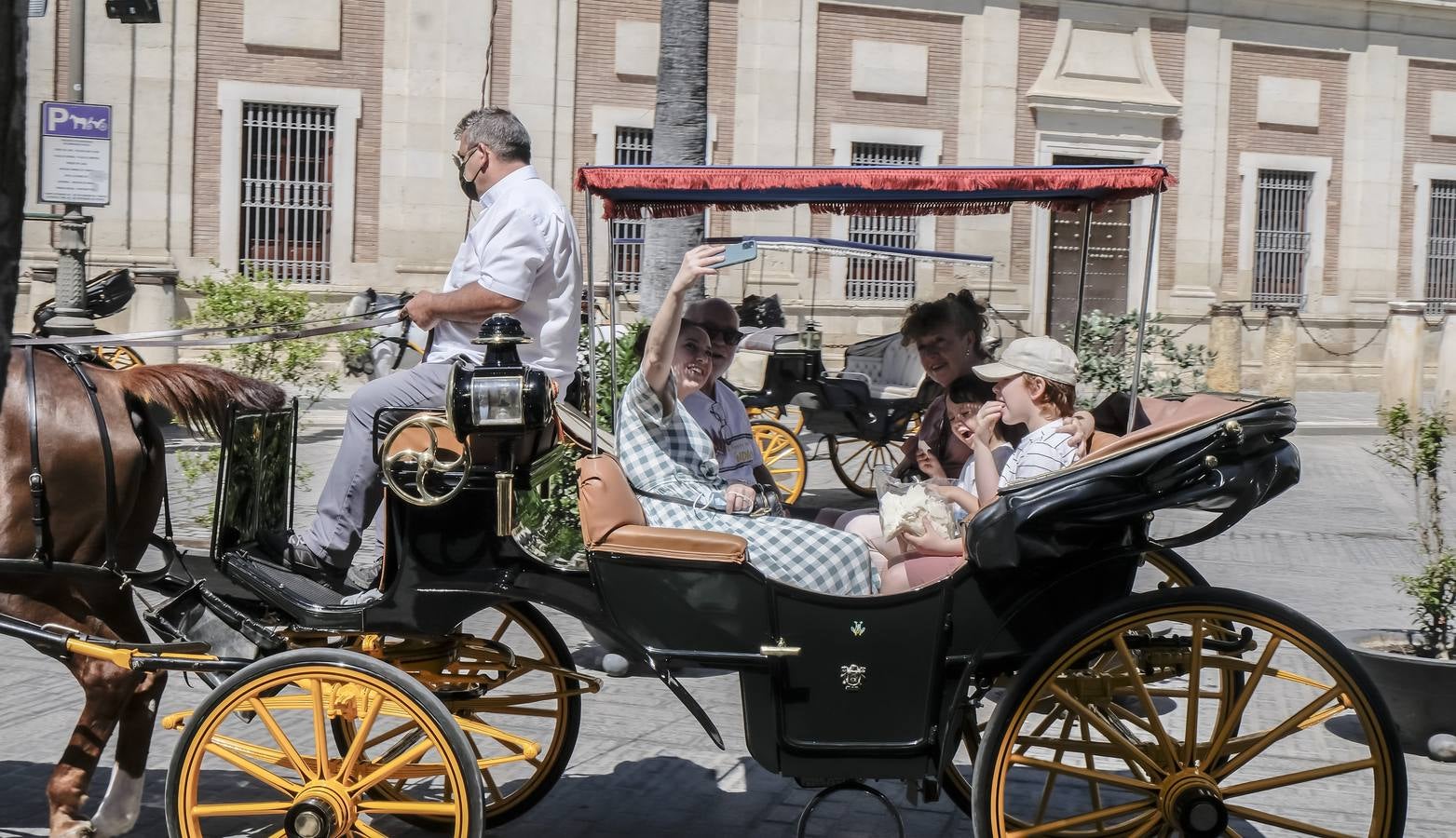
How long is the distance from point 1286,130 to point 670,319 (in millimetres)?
23326

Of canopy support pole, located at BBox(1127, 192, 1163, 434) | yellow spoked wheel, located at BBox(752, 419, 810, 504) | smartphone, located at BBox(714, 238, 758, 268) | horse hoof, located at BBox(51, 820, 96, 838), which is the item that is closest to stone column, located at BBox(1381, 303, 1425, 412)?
yellow spoked wheel, located at BBox(752, 419, 810, 504)

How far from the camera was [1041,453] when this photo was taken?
435cm

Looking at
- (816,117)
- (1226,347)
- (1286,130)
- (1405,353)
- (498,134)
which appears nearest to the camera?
(498,134)

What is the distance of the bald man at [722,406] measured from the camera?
198 inches

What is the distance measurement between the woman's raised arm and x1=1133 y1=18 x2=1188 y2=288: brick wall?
68.7ft

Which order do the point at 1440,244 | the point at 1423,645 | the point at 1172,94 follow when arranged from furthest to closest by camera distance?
the point at 1440,244 → the point at 1172,94 → the point at 1423,645

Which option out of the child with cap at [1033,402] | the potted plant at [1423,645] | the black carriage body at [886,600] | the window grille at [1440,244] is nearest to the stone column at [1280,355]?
the window grille at [1440,244]

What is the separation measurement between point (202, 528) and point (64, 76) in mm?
12561

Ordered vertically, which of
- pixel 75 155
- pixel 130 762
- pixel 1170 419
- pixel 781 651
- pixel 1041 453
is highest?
pixel 75 155

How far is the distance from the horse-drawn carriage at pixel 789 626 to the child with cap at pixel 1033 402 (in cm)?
33

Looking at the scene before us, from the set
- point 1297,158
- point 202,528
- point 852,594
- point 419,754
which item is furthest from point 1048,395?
point 1297,158

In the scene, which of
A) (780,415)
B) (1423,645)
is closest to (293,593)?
(1423,645)

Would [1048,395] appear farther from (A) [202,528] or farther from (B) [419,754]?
(A) [202,528]

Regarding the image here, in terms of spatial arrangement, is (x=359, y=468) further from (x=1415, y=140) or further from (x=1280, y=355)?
(x=1415, y=140)
